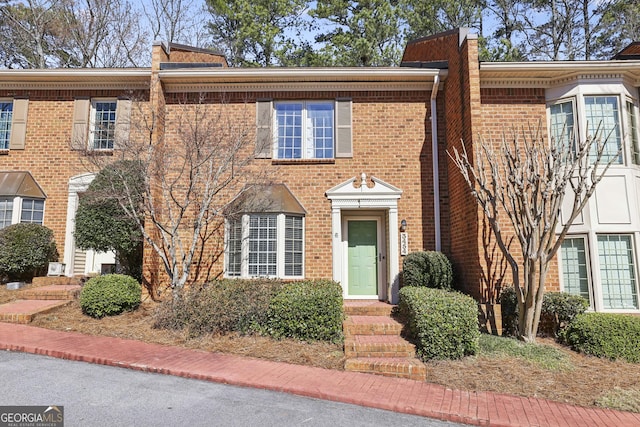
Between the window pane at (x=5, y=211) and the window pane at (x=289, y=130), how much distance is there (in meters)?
6.55

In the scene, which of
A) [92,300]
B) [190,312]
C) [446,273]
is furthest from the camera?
[446,273]

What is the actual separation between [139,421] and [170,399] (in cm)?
59

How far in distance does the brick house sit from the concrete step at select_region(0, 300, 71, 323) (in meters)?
1.60

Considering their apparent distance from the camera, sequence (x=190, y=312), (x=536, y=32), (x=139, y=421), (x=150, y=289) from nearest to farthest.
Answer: (x=139, y=421), (x=190, y=312), (x=150, y=289), (x=536, y=32)

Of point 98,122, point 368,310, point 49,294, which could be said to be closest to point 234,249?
point 368,310

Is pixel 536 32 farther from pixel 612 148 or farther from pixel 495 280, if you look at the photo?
pixel 495 280

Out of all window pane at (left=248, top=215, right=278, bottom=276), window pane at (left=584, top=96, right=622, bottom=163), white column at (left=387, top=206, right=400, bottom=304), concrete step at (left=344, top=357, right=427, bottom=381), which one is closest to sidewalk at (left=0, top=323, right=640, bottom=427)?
concrete step at (left=344, top=357, right=427, bottom=381)

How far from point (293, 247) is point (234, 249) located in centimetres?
134

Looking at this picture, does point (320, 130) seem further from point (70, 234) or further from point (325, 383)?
point (70, 234)

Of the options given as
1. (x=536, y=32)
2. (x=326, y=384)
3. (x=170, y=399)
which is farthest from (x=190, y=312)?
(x=536, y=32)

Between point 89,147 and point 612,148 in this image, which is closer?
point 612,148

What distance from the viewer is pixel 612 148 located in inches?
335

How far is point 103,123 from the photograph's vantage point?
10.4 metres

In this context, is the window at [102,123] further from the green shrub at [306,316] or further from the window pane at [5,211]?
the green shrub at [306,316]
